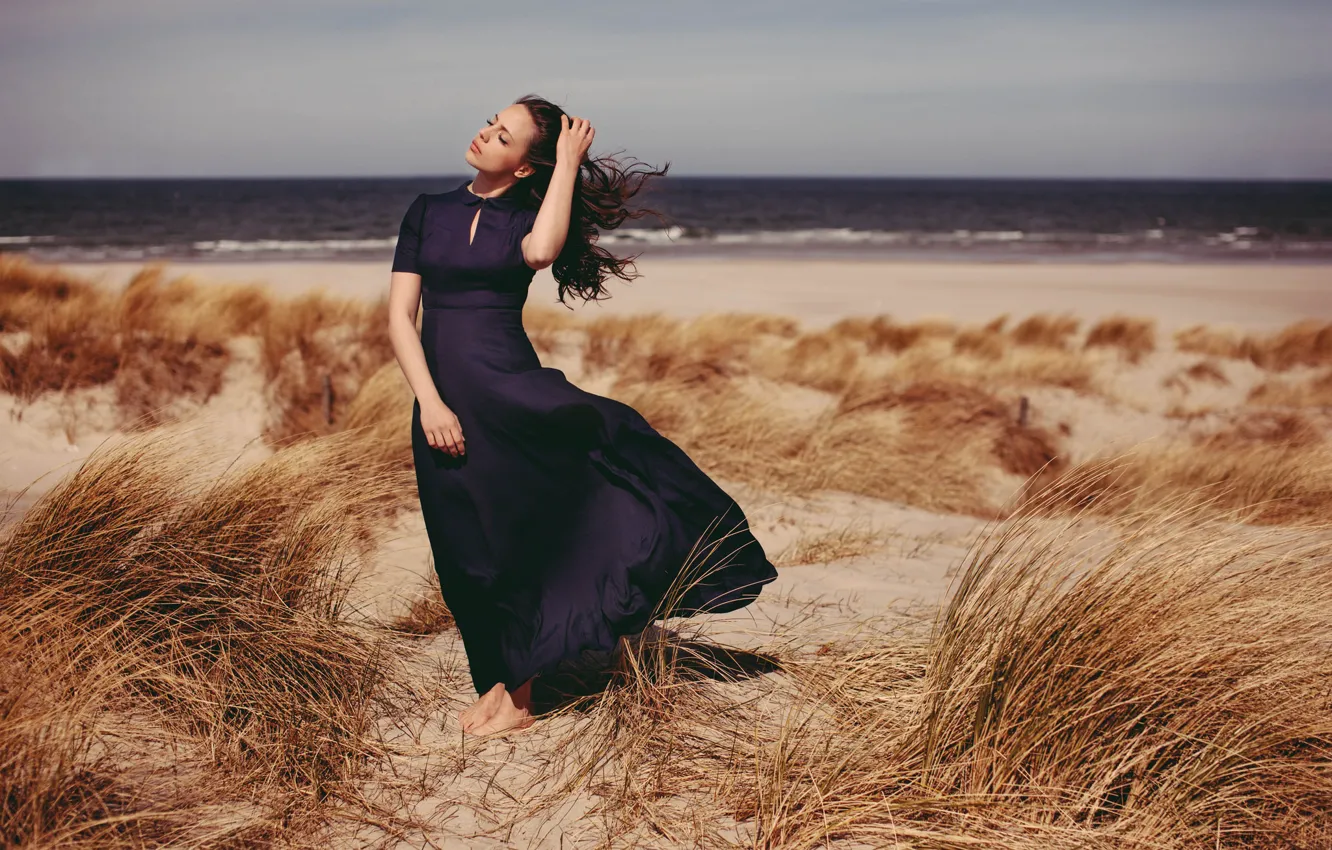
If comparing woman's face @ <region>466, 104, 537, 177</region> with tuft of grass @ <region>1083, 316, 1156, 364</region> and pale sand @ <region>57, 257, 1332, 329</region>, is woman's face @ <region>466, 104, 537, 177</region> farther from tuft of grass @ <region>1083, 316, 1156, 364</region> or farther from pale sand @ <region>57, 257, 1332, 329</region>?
pale sand @ <region>57, 257, 1332, 329</region>

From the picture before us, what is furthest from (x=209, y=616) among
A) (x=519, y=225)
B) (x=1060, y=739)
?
(x=1060, y=739)

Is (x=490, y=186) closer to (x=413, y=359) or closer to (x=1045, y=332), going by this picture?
(x=413, y=359)

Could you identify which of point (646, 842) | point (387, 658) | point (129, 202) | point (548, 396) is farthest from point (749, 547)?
point (129, 202)

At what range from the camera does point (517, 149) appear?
2.99 m

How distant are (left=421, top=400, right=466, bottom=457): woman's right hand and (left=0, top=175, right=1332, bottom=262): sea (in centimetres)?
1401

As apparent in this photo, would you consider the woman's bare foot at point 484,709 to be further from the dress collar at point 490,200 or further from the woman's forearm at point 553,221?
the dress collar at point 490,200

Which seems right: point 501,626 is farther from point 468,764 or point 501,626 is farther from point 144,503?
point 144,503

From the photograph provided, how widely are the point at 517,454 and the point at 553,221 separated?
26.8 inches

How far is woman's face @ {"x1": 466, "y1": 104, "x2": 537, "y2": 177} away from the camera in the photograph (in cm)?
298

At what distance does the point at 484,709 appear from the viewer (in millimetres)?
3152

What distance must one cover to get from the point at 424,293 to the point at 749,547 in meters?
1.26

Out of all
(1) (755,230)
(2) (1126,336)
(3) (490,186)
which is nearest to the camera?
(3) (490,186)

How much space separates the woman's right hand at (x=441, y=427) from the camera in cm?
293

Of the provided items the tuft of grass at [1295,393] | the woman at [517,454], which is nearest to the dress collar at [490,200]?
the woman at [517,454]
